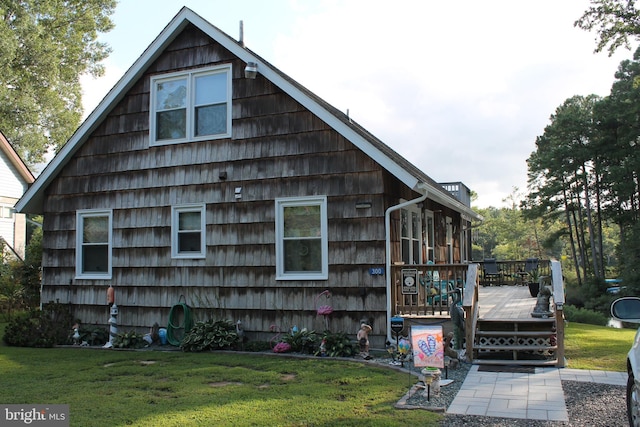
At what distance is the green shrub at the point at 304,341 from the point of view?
8.93 m

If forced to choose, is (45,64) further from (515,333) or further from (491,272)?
(515,333)

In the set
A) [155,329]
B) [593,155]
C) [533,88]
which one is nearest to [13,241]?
[155,329]

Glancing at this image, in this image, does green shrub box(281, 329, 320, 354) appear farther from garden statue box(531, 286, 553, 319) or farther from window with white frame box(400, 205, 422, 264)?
garden statue box(531, 286, 553, 319)

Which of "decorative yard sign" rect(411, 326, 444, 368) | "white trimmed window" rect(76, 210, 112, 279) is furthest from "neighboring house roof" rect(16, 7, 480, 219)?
"decorative yard sign" rect(411, 326, 444, 368)

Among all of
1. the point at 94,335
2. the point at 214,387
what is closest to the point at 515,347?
the point at 214,387

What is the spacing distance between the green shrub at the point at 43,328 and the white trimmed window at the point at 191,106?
4.28 metres

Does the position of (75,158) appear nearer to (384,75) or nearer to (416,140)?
(384,75)

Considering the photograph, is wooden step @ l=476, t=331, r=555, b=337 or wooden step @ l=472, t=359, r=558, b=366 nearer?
wooden step @ l=472, t=359, r=558, b=366

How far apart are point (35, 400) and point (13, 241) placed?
61.5ft

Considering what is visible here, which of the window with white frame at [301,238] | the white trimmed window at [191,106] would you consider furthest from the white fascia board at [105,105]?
the window with white frame at [301,238]

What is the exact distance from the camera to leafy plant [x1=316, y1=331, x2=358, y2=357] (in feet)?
28.1

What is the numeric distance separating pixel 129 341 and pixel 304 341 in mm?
3749

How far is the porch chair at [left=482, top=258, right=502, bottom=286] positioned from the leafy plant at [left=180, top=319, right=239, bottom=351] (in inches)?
406

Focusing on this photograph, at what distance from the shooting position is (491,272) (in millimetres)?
17062
